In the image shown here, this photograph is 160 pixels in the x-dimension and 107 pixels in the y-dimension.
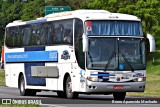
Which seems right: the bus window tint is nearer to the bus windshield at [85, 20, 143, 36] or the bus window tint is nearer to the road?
the bus windshield at [85, 20, 143, 36]

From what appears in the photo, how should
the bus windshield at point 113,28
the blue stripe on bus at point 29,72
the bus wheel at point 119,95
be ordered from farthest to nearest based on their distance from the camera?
the blue stripe on bus at point 29,72
the bus wheel at point 119,95
the bus windshield at point 113,28

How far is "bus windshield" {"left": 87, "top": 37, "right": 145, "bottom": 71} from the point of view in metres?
26.2

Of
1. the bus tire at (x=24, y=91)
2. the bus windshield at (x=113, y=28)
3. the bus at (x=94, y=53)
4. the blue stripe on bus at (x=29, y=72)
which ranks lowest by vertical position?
the bus tire at (x=24, y=91)

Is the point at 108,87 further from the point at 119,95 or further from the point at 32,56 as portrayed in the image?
the point at 32,56

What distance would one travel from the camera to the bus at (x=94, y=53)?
26219 millimetres

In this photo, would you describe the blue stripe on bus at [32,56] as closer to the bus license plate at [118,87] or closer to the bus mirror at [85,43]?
the bus mirror at [85,43]

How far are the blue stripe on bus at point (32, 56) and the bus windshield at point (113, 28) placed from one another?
290 cm

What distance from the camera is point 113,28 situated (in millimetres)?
26922

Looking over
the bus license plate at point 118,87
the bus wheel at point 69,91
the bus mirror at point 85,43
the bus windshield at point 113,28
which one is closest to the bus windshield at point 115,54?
the bus windshield at point 113,28

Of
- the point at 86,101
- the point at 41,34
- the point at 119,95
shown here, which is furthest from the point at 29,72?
the point at 86,101

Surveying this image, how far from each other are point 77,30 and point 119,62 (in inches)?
86.0

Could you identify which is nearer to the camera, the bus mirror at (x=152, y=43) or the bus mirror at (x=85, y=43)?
the bus mirror at (x=85, y=43)

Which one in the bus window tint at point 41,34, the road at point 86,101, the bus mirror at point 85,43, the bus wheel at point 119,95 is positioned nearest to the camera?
the road at point 86,101

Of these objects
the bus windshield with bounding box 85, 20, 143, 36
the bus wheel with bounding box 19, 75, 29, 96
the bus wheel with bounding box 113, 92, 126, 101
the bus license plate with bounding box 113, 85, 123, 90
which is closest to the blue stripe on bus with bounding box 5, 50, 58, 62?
the bus wheel with bounding box 19, 75, 29, 96
